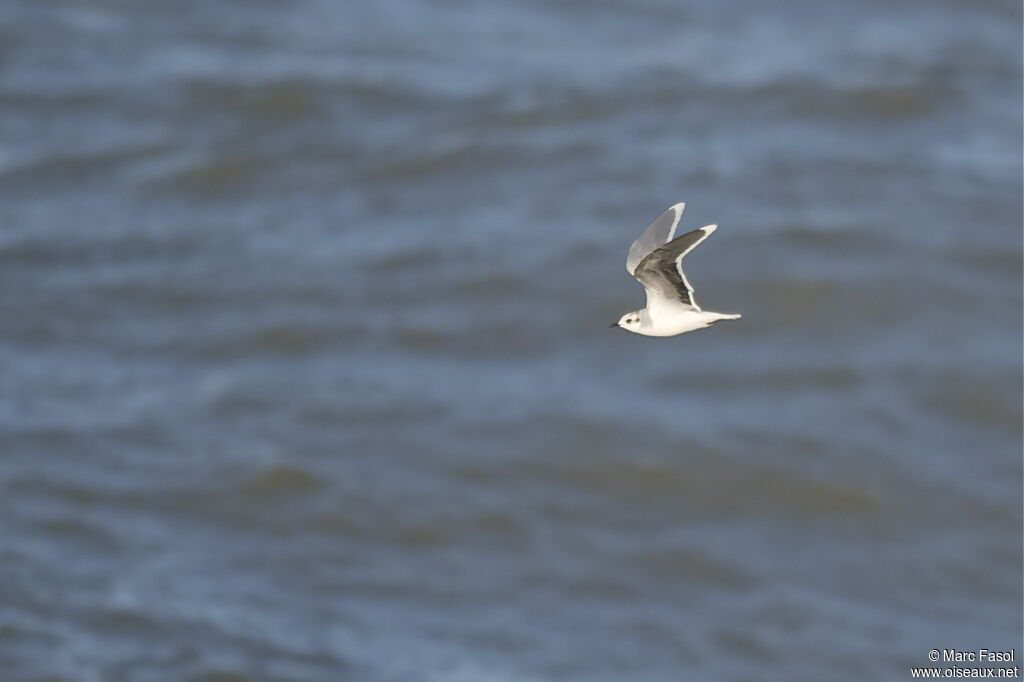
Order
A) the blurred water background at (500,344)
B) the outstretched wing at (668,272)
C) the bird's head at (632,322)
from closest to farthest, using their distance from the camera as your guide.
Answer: the outstretched wing at (668,272)
the bird's head at (632,322)
the blurred water background at (500,344)

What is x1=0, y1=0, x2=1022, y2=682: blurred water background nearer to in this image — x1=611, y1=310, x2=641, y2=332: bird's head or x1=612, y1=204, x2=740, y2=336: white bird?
x1=611, y1=310, x2=641, y2=332: bird's head

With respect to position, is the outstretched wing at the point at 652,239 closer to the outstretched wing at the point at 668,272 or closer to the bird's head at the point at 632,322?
the outstretched wing at the point at 668,272

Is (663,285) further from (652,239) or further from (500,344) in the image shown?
(500,344)

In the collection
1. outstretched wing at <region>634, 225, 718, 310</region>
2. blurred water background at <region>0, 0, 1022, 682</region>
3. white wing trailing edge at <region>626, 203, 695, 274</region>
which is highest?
blurred water background at <region>0, 0, 1022, 682</region>

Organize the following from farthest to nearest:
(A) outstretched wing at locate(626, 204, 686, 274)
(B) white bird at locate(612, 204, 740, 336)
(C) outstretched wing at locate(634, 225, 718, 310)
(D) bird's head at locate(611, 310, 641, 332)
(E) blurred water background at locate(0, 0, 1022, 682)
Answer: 1. (E) blurred water background at locate(0, 0, 1022, 682)
2. (D) bird's head at locate(611, 310, 641, 332)
3. (A) outstretched wing at locate(626, 204, 686, 274)
4. (B) white bird at locate(612, 204, 740, 336)
5. (C) outstretched wing at locate(634, 225, 718, 310)

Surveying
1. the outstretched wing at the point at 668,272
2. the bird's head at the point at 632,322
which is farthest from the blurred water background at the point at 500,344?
the outstretched wing at the point at 668,272

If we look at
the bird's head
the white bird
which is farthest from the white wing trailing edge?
the bird's head

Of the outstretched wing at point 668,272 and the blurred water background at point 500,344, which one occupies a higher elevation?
the blurred water background at point 500,344

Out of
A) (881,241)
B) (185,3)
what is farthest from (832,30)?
(185,3)
